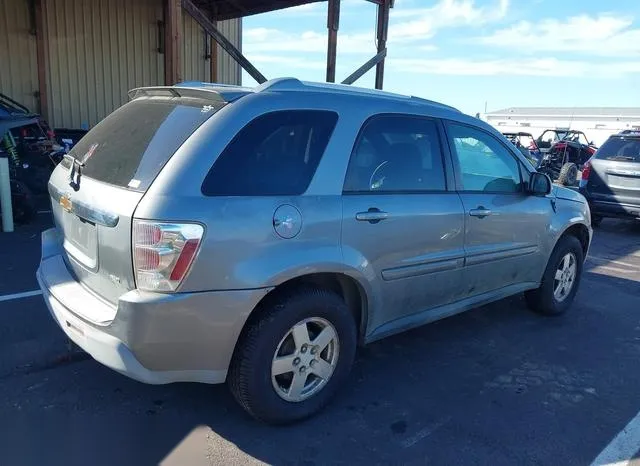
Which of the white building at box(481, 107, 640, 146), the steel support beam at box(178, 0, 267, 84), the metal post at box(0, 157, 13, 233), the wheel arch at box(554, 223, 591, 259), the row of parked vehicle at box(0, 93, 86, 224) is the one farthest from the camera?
the white building at box(481, 107, 640, 146)

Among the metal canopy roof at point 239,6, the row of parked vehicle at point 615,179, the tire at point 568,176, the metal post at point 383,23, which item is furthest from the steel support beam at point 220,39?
the tire at point 568,176

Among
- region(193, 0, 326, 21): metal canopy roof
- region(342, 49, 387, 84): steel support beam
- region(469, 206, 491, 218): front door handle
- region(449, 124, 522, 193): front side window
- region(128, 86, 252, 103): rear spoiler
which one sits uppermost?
region(193, 0, 326, 21): metal canopy roof

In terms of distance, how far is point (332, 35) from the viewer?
33.2 feet

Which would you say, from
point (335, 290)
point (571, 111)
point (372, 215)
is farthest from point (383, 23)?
point (571, 111)

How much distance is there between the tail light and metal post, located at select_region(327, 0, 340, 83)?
27.6ft

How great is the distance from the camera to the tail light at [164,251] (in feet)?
8.00

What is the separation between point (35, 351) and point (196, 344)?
1.82 m

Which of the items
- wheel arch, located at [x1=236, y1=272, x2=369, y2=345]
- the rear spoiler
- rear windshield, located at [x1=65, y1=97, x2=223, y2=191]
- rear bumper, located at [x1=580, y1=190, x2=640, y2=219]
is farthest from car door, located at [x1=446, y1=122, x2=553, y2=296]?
rear bumper, located at [x1=580, y1=190, x2=640, y2=219]

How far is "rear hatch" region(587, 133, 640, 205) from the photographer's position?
30.1 ft

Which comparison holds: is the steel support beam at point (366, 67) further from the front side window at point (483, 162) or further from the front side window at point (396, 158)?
the front side window at point (396, 158)

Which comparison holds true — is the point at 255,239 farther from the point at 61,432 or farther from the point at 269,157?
the point at 61,432

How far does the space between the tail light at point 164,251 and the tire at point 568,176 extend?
47.7ft

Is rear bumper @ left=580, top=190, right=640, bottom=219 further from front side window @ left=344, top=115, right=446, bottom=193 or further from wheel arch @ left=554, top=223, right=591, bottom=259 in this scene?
front side window @ left=344, top=115, right=446, bottom=193

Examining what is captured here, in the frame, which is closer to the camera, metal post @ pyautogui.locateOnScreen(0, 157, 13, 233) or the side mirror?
the side mirror
